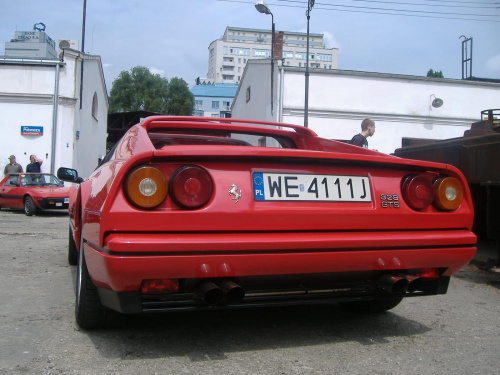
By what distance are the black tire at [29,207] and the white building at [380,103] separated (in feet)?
32.6

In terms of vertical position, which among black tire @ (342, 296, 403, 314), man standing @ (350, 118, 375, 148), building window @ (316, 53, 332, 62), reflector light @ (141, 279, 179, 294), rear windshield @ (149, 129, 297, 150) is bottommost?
black tire @ (342, 296, 403, 314)

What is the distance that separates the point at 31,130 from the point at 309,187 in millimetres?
19803

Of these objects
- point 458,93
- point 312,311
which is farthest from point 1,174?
point 312,311

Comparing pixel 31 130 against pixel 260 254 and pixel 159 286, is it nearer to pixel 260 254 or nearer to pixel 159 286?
pixel 159 286

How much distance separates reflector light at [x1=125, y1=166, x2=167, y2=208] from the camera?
2479 mm

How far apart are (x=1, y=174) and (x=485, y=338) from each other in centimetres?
2081

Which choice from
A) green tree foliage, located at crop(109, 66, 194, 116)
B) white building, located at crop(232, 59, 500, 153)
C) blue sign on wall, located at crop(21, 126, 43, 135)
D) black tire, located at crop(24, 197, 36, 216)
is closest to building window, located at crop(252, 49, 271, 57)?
green tree foliage, located at crop(109, 66, 194, 116)

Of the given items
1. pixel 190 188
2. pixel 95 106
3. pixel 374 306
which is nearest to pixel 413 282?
pixel 374 306

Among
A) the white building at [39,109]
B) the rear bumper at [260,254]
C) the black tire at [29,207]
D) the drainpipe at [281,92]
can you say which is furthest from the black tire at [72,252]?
the white building at [39,109]

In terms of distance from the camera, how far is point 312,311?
3.76 m

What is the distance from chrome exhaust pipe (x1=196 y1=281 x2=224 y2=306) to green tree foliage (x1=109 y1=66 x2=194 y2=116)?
5775 cm

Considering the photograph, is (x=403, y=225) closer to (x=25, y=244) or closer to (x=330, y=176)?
(x=330, y=176)

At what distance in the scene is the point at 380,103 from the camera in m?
20.5

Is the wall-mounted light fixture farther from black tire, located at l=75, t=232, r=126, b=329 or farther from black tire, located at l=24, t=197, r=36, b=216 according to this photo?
black tire, located at l=75, t=232, r=126, b=329
